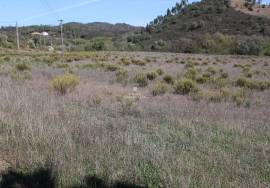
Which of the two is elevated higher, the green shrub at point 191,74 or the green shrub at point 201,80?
the green shrub at point 191,74

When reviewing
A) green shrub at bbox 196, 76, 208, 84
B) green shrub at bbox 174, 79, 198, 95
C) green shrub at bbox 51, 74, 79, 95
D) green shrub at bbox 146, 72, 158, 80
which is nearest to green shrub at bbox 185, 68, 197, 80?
green shrub at bbox 196, 76, 208, 84

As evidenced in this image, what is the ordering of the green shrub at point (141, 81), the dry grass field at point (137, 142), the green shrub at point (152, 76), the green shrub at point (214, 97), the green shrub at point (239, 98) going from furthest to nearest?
the green shrub at point (152, 76) < the green shrub at point (141, 81) < the green shrub at point (214, 97) < the green shrub at point (239, 98) < the dry grass field at point (137, 142)

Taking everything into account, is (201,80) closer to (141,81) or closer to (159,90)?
(141,81)

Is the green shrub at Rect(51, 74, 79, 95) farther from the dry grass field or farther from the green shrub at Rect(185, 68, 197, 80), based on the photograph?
the green shrub at Rect(185, 68, 197, 80)

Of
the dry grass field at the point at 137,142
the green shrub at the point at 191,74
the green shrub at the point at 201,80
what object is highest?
the dry grass field at the point at 137,142

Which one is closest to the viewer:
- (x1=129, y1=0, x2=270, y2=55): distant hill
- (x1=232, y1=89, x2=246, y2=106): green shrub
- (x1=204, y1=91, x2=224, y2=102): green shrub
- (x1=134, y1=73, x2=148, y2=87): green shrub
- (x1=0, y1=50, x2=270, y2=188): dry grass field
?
(x1=0, y1=50, x2=270, y2=188): dry grass field

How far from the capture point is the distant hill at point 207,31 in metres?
96.4

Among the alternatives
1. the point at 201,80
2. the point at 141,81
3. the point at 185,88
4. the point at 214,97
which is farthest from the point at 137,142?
the point at 201,80

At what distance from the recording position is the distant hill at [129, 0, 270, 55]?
316 ft

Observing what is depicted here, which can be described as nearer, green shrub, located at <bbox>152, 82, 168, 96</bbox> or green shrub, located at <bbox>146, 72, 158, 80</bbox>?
green shrub, located at <bbox>152, 82, 168, 96</bbox>

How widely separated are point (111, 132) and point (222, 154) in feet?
7.50

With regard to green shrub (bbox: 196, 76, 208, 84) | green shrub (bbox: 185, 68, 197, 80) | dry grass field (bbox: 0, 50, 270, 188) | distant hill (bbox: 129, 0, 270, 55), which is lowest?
green shrub (bbox: 196, 76, 208, 84)

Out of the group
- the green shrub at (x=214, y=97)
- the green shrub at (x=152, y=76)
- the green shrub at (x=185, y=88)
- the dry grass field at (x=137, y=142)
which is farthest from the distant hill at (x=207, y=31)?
the dry grass field at (x=137, y=142)

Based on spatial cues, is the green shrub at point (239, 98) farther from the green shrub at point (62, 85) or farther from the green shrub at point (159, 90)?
the green shrub at point (62, 85)
